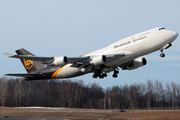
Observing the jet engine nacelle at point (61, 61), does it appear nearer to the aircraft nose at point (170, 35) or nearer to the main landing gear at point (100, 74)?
the main landing gear at point (100, 74)

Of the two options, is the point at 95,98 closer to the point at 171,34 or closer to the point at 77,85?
the point at 77,85

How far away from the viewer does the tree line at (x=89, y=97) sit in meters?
94.0

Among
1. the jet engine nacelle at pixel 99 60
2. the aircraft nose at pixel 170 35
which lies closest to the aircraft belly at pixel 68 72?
the jet engine nacelle at pixel 99 60

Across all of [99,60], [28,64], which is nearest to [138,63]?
[99,60]

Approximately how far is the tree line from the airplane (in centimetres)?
6030

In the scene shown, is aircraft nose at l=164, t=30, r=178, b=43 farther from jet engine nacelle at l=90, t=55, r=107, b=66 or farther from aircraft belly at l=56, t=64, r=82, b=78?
aircraft belly at l=56, t=64, r=82, b=78

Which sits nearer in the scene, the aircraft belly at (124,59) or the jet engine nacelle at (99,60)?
the aircraft belly at (124,59)

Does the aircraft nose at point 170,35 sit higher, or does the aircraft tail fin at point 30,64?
the aircraft nose at point 170,35

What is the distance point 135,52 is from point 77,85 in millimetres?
77121

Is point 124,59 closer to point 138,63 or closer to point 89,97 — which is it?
point 138,63

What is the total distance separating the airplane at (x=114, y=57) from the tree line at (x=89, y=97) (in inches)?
2374

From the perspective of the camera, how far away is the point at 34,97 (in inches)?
3994

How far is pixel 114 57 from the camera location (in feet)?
102

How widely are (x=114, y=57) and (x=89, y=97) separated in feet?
249
